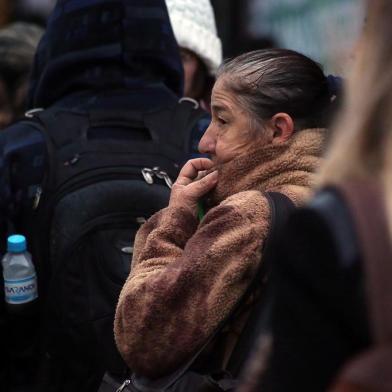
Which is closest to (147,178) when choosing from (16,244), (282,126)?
(16,244)

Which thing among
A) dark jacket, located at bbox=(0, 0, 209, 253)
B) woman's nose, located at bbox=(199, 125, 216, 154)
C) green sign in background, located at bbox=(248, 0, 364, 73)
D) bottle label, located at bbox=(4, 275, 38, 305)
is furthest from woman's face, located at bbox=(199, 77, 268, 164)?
green sign in background, located at bbox=(248, 0, 364, 73)

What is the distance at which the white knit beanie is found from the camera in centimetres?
347

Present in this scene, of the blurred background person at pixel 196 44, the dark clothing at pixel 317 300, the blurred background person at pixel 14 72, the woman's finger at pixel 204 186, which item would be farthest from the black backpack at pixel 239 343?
the blurred background person at pixel 14 72

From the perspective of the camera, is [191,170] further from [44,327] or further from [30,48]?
[30,48]

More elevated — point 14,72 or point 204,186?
point 204,186

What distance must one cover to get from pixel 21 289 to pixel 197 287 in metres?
0.88

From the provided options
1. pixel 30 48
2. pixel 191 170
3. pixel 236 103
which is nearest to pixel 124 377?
pixel 191 170

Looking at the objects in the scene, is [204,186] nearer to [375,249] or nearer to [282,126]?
[282,126]

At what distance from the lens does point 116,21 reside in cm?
257

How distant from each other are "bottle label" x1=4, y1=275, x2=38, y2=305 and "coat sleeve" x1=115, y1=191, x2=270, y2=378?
73cm

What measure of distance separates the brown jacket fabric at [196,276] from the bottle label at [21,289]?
0.67 metres

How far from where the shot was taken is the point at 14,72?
418 centimetres

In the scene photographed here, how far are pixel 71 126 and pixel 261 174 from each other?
33.7 inches

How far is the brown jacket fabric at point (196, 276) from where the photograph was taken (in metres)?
1.58
